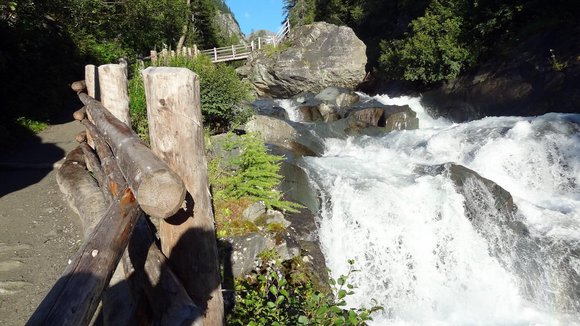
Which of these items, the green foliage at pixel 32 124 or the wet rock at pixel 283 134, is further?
the wet rock at pixel 283 134

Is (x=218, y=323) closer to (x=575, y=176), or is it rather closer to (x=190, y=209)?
(x=190, y=209)

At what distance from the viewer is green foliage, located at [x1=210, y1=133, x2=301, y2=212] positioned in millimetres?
6418

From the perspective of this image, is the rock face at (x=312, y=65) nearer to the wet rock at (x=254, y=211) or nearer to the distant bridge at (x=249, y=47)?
the distant bridge at (x=249, y=47)

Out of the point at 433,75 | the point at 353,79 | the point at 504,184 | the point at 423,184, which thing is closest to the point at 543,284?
the point at 423,184

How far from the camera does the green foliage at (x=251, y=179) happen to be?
642 centimetres

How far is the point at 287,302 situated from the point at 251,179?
8.27 ft

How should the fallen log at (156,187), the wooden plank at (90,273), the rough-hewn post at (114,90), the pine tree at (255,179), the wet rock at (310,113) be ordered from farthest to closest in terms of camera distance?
the wet rock at (310,113) < the pine tree at (255,179) < the rough-hewn post at (114,90) < the fallen log at (156,187) < the wooden plank at (90,273)

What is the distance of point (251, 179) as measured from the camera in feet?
21.5

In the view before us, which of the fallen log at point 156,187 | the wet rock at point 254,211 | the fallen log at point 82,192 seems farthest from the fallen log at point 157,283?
the wet rock at point 254,211

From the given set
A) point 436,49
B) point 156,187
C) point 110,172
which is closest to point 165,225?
point 156,187

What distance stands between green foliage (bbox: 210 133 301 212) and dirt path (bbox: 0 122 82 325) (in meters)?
2.25

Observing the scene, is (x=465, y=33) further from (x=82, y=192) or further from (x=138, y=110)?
(x=82, y=192)

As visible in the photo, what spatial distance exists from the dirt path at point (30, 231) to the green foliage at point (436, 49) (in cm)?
1568

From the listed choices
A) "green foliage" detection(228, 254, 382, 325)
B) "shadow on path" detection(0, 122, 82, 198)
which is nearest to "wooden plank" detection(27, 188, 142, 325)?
"green foliage" detection(228, 254, 382, 325)
